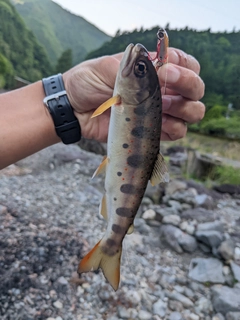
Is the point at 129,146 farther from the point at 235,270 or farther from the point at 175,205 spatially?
the point at 175,205

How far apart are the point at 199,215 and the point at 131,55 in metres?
1.91

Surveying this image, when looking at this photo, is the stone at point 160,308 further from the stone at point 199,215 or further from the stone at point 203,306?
the stone at point 199,215

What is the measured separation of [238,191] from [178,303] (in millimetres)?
2093

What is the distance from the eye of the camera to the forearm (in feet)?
3.98

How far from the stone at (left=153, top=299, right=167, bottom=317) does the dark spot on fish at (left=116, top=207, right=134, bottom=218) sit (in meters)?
0.85

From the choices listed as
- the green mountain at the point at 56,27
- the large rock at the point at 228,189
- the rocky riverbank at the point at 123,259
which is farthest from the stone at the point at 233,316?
the green mountain at the point at 56,27

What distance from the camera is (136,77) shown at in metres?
0.80

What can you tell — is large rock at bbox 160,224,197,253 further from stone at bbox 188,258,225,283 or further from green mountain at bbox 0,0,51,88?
green mountain at bbox 0,0,51,88

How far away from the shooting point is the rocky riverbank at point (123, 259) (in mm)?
1475

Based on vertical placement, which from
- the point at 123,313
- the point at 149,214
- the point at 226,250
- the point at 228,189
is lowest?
the point at 228,189

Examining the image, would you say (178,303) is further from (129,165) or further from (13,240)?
(129,165)

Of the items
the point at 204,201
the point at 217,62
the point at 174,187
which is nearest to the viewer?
the point at 217,62

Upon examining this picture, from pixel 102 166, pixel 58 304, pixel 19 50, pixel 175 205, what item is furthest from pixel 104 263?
pixel 19 50

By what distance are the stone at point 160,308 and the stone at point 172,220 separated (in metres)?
0.82
